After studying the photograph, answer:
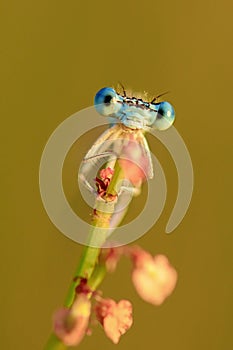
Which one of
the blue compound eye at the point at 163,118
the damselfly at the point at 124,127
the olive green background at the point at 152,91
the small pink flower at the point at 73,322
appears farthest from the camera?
the olive green background at the point at 152,91

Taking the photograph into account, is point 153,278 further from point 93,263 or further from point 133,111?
point 133,111

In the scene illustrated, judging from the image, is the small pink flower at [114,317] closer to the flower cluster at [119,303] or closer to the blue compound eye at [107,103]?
the flower cluster at [119,303]

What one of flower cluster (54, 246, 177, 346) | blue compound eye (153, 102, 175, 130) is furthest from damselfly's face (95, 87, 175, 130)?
flower cluster (54, 246, 177, 346)

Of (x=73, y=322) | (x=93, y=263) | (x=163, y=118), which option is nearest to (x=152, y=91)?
(x=163, y=118)

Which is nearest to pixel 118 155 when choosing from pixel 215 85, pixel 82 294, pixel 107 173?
pixel 107 173

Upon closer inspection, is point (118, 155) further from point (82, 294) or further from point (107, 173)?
point (82, 294)

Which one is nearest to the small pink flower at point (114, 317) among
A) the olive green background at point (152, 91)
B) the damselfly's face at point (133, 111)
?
the damselfly's face at point (133, 111)

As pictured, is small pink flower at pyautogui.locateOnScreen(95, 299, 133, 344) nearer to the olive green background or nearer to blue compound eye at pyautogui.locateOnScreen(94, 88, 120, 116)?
blue compound eye at pyautogui.locateOnScreen(94, 88, 120, 116)
